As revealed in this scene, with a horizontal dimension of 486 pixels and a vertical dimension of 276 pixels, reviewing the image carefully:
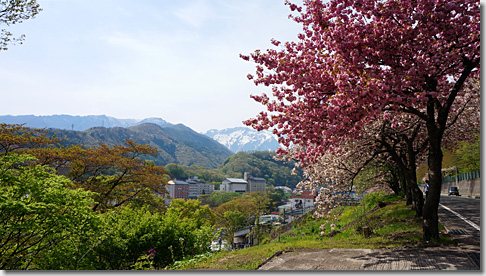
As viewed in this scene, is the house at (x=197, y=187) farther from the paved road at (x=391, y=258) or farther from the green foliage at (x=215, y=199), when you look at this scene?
the paved road at (x=391, y=258)

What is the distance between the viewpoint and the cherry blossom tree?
187 inches

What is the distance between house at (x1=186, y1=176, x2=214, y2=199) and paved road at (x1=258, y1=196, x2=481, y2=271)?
8660 cm

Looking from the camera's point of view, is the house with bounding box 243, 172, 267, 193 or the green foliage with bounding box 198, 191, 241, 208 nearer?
the green foliage with bounding box 198, 191, 241, 208

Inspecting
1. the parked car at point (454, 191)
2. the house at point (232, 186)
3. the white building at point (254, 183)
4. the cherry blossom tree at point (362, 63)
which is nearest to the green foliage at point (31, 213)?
the cherry blossom tree at point (362, 63)

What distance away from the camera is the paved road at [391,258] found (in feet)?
15.2

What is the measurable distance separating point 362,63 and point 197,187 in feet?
312

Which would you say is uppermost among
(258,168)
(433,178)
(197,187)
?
(258,168)

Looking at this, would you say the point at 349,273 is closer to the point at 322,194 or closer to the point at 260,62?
the point at 322,194

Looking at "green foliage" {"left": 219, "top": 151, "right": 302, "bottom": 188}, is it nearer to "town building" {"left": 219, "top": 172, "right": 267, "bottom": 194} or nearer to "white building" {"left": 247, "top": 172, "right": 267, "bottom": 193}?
"white building" {"left": 247, "top": 172, "right": 267, "bottom": 193}

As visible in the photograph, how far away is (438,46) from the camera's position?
5.15m

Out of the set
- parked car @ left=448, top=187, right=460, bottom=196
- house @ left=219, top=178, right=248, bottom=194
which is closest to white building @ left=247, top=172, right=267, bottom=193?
house @ left=219, top=178, right=248, bottom=194

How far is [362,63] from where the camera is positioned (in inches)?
192

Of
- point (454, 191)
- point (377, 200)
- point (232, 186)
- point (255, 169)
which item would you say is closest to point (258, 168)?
point (255, 169)

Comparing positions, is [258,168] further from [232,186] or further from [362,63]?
[362,63]
